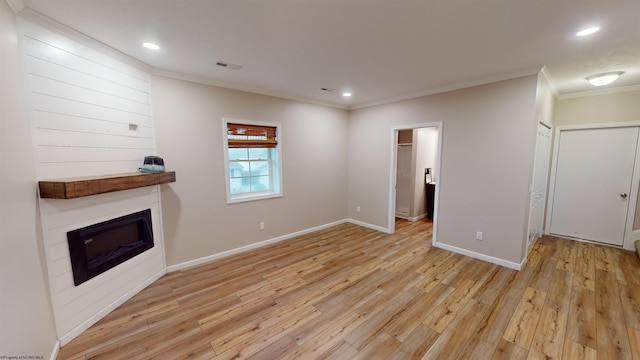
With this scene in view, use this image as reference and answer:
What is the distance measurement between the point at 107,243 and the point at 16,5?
1.98 meters

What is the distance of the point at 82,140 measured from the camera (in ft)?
7.21

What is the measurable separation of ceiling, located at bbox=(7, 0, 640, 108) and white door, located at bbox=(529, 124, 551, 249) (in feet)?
3.00

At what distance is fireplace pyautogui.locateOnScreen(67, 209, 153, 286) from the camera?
212cm

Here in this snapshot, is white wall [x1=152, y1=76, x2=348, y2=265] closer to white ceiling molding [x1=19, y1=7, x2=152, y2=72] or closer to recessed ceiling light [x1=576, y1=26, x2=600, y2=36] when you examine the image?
white ceiling molding [x1=19, y1=7, x2=152, y2=72]

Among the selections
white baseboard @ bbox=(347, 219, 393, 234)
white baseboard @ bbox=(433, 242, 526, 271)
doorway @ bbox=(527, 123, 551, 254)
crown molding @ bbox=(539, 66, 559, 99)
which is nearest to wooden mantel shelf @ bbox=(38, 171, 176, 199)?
white baseboard @ bbox=(347, 219, 393, 234)

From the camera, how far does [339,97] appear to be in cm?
438

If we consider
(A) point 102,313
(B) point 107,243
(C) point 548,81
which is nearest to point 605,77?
→ (C) point 548,81

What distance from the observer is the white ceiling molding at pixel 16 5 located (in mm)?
1602

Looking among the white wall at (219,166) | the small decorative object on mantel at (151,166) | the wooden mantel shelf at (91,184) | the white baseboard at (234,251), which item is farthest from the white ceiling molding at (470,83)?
the wooden mantel shelf at (91,184)

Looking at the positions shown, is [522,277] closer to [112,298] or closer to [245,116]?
[245,116]

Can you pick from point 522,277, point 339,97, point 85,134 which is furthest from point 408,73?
point 85,134

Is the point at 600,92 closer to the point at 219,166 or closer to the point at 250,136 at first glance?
the point at 250,136

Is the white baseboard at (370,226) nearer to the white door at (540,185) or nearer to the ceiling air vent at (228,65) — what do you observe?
the white door at (540,185)

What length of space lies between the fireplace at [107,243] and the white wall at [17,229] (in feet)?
0.93
